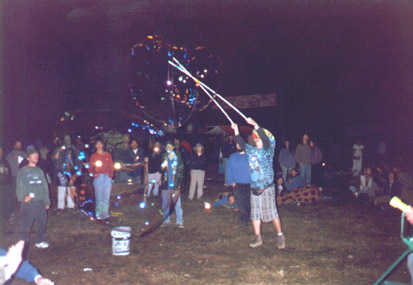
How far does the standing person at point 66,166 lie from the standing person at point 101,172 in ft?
3.32

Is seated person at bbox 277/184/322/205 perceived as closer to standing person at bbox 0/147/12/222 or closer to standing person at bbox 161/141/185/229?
standing person at bbox 161/141/185/229

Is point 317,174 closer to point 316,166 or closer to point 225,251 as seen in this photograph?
point 316,166

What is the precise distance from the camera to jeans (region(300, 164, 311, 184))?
1320 cm

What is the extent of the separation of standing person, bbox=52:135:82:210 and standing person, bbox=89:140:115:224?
1.01m

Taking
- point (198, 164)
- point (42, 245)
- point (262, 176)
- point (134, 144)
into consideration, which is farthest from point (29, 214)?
point (198, 164)

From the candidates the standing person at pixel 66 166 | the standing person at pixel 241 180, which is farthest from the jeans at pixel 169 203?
the standing person at pixel 66 166

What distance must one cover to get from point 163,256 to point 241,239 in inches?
68.4

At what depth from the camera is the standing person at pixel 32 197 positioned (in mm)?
7090

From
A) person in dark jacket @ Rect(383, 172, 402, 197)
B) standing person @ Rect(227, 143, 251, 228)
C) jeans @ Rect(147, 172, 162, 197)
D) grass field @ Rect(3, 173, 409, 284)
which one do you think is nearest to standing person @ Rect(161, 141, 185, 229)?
grass field @ Rect(3, 173, 409, 284)

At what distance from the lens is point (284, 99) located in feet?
73.0

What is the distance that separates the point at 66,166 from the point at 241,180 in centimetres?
459

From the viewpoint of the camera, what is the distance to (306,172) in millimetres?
13195

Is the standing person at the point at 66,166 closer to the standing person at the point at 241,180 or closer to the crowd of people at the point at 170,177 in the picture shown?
the crowd of people at the point at 170,177

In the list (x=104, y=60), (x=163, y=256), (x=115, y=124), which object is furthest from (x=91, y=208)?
(x=104, y=60)
